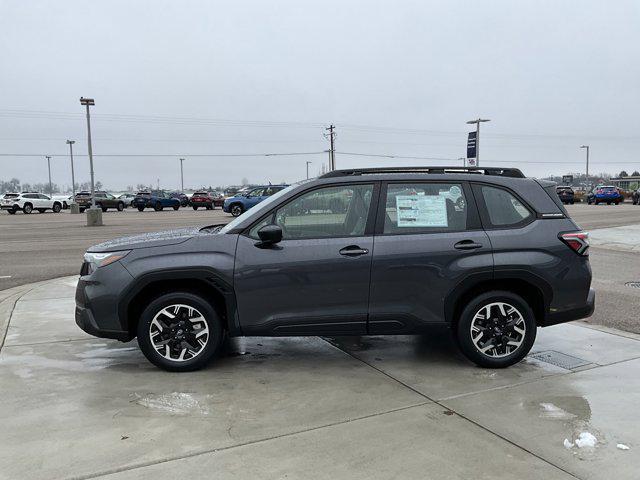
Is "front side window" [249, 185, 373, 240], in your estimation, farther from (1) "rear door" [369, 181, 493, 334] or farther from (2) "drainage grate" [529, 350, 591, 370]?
(2) "drainage grate" [529, 350, 591, 370]

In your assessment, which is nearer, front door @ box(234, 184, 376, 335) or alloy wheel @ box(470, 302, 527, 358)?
front door @ box(234, 184, 376, 335)

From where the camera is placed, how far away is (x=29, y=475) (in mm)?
3113

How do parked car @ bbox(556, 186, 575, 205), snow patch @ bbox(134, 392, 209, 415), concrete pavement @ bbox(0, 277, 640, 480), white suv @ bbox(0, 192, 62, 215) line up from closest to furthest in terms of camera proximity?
concrete pavement @ bbox(0, 277, 640, 480), snow patch @ bbox(134, 392, 209, 415), white suv @ bbox(0, 192, 62, 215), parked car @ bbox(556, 186, 575, 205)

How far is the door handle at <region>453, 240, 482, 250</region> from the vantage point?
190 inches

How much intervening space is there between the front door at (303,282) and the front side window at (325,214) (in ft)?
0.06

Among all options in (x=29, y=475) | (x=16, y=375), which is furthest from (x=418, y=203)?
(x=16, y=375)

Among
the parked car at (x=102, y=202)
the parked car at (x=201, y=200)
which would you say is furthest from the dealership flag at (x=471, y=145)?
the parked car at (x=102, y=202)

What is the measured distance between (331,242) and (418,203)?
2.99 ft

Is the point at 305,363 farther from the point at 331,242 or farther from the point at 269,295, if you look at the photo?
the point at 331,242

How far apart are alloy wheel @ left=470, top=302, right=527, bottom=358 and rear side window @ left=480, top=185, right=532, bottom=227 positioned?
77cm

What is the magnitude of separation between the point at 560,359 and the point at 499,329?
0.82m

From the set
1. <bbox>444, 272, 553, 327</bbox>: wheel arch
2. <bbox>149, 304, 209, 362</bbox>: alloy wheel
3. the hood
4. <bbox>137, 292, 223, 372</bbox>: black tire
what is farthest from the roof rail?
<bbox>149, 304, 209, 362</bbox>: alloy wheel

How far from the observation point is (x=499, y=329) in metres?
4.95

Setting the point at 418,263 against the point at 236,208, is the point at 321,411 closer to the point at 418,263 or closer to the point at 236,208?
the point at 418,263
